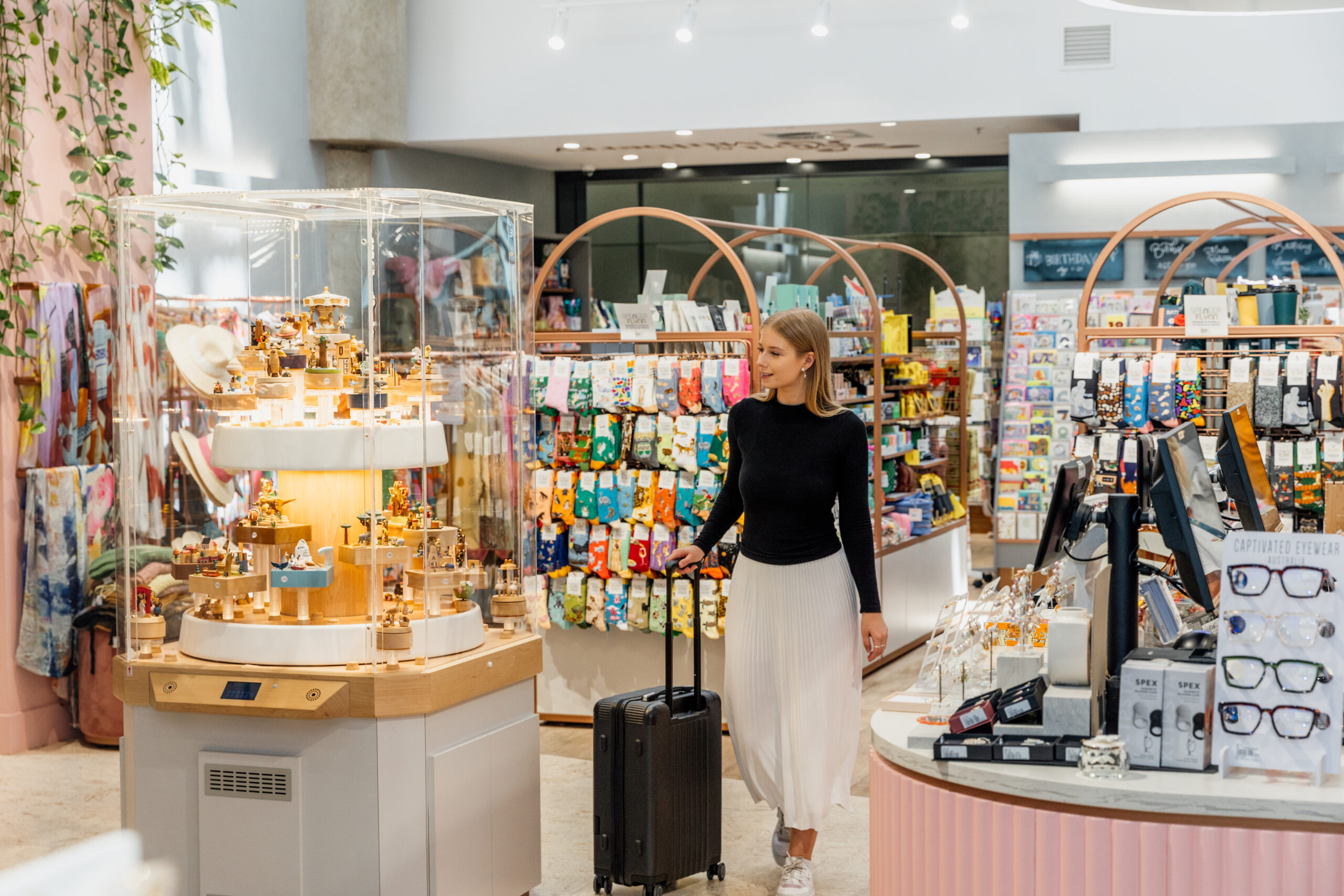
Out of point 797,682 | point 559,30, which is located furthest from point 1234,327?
point 559,30

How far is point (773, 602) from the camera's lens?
144 inches

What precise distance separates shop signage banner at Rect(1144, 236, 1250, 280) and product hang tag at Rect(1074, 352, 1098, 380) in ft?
10.7

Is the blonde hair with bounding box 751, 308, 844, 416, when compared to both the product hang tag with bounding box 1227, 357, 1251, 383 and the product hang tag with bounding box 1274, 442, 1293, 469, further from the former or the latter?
the product hang tag with bounding box 1274, 442, 1293, 469

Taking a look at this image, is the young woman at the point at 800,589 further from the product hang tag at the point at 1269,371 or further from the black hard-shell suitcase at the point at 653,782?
the product hang tag at the point at 1269,371

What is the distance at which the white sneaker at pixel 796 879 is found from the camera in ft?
12.3

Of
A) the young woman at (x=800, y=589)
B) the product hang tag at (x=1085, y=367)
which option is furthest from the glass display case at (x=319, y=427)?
the product hang tag at (x=1085, y=367)

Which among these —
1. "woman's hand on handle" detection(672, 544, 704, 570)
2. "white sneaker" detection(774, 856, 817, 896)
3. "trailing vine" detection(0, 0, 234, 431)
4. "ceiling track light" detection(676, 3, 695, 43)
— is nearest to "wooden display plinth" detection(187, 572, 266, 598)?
"woman's hand on handle" detection(672, 544, 704, 570)

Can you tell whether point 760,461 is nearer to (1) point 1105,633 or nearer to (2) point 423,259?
(2) point 423,259

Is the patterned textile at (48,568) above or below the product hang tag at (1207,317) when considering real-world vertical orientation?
below

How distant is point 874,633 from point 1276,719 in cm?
138

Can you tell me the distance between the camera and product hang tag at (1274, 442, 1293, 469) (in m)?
5.57

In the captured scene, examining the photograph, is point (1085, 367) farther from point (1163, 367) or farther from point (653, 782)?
point (653, 782)

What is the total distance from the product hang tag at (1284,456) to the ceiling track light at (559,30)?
563 cm

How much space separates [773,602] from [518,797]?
88 centimetres
